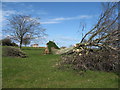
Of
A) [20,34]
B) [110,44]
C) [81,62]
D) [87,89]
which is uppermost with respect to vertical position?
[20,34]

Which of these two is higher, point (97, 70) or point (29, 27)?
point (29, 27)

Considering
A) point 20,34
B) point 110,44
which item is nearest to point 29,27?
point 20,34

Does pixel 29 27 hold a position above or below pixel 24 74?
above

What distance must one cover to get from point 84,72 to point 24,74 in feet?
7.54

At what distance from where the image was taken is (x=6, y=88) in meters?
4.55

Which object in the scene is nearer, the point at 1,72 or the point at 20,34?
the point at 1,72

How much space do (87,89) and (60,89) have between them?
2.40ft

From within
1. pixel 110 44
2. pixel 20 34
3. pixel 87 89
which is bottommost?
pixel 87 89

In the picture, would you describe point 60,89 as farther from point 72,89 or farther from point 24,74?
point 24,74

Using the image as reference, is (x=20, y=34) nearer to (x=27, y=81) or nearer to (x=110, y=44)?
(x=110, y=44)

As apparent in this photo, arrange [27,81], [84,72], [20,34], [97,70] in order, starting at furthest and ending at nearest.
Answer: [20,34]
[97,70]
[84,72]
[27,81]

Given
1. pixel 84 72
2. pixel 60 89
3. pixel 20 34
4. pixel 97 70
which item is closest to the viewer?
pixel 60 89

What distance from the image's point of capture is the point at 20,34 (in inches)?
1105

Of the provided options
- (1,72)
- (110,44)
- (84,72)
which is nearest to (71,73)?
(84,72)
